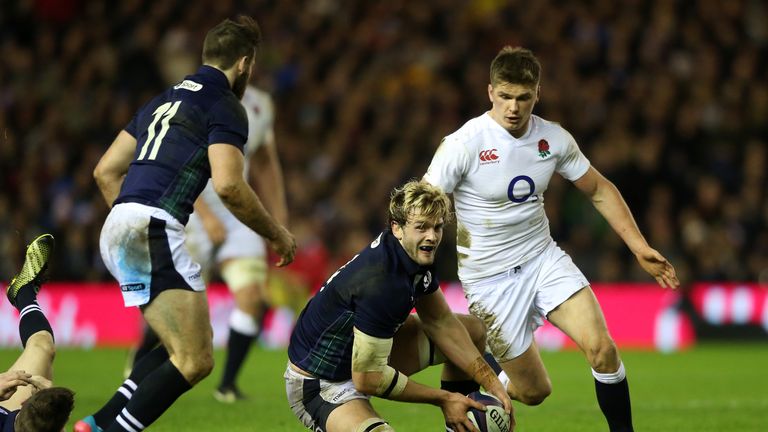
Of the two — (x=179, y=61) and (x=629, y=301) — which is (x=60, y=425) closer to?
(x=629, y=301)

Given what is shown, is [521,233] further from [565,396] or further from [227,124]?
[565,396]

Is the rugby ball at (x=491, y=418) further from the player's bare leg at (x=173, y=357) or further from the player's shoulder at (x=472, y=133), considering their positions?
the player's shoulder at (x=472, y=133)

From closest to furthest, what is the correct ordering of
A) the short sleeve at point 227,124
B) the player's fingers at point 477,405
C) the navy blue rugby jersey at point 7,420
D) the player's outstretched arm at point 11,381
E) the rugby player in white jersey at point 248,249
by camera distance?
the navy blue rugby jersey at point 7,420 → the player's outstretched arm at point 11,381 → the player's fingers at point 477,405 → the short sleeve at point 227,124 → the rugby player in white jersey at point 248,249

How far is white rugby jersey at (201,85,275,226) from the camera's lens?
8922mm

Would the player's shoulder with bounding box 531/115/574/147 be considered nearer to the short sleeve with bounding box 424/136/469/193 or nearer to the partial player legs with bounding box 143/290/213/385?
the short sleeve with bounding box 424/136/469/193

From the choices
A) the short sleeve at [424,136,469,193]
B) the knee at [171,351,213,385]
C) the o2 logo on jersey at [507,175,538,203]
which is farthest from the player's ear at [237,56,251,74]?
the o2 logo on jersey at [507,175,538,203]

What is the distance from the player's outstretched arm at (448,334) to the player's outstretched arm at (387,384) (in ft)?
0.95

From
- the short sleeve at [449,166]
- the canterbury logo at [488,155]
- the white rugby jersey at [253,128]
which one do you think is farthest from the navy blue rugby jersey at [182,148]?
the white rugby jersey at [253,128]

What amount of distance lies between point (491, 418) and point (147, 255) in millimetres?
1881

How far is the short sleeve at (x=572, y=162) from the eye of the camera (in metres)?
6.70

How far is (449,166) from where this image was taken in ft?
21.3

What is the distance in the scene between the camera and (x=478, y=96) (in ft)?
57.2

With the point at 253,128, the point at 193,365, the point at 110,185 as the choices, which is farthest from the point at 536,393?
the point at 253,128

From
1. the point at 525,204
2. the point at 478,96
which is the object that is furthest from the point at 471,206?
the point at 478,96
